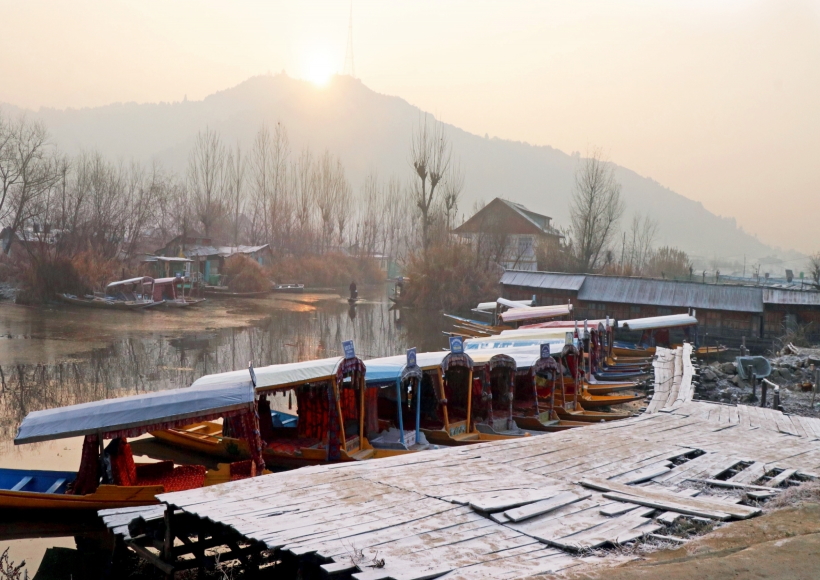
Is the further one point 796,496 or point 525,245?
point 525,245

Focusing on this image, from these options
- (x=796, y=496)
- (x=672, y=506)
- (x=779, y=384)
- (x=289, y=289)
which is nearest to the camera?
(x=672, y=506)

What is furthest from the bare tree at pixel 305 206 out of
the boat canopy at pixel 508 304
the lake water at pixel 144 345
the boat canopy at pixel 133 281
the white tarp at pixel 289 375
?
the white tarp at pixel 289 375

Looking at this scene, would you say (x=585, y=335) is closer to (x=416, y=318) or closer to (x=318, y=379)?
(x=318, y=379)

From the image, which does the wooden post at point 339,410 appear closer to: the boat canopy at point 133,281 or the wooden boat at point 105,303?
the wooden boat at point 105,303

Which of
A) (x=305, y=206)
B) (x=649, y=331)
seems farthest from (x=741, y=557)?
(x=305, y=206)

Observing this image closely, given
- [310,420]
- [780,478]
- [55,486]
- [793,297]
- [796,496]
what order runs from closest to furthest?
[796,496]
[780,478]
[55,486]
[310,420]
[793,297]

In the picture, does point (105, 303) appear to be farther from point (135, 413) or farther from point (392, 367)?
point (135, 413)

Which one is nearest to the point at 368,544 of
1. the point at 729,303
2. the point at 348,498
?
the point at 348,498

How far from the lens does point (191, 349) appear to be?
2956 centimetres

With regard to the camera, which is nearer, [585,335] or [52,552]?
[52,552]

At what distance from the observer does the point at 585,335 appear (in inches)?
908

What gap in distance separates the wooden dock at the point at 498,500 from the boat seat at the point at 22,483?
364cm

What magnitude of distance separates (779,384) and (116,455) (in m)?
19.8

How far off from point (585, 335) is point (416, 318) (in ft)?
78.5
